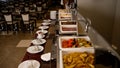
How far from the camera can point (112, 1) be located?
0.44 m

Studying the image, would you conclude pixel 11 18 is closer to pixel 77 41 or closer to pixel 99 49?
pixel 77 41

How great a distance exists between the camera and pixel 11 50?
165 inches

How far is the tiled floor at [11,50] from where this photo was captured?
3.50 m

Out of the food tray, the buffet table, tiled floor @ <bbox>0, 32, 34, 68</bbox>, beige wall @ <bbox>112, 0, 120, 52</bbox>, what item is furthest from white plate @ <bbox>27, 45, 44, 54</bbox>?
beige wall @ <bbox>112, 0, 120, 52</bbox>

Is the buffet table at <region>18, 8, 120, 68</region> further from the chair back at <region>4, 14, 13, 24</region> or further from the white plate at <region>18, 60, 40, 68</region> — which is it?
the chair back at <region>4, 14, 13, 24</region>

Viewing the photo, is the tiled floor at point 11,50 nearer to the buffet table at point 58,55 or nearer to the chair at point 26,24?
the chair at point 26,24

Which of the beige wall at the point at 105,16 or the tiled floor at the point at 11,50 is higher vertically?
the beige wall at the point at 105,16

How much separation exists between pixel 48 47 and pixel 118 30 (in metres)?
1.81

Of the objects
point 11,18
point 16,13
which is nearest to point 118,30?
point 11,18

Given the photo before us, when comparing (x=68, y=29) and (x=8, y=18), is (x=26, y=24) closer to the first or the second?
(x=8, y=18)

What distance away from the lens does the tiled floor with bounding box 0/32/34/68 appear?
11.5ft

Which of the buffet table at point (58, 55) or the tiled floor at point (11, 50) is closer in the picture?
the buffet table at point (58, 55)

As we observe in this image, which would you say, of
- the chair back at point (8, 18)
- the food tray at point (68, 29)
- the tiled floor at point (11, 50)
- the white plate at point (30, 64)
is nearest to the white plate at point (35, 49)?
the white plate at point (30, 64)

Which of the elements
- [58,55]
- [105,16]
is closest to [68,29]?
[58,55]
